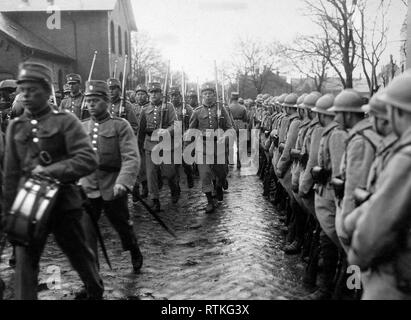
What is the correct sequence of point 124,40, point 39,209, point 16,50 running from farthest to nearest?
point 124,40, point 16,50, point 39,209

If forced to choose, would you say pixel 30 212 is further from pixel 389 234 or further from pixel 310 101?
pixel 310 101

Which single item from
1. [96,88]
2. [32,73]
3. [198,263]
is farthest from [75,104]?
[32,73]

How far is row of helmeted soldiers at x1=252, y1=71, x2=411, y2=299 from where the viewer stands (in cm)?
256

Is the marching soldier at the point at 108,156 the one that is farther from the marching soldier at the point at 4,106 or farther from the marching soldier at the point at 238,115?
the marching soldier at the point at 238,115

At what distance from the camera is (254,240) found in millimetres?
7812

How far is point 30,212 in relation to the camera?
390 cm

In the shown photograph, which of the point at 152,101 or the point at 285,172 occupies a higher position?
the point at 152,101

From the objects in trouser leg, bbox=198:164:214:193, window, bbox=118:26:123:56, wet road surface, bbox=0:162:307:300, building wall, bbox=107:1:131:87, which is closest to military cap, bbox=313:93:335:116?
wet road surface, bbox=0:162:307:300

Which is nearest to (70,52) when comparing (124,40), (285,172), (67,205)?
(124,40)

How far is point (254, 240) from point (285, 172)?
1.08 meters

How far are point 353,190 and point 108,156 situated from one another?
9.50 feet

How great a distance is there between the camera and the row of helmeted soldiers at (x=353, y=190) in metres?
2.56
